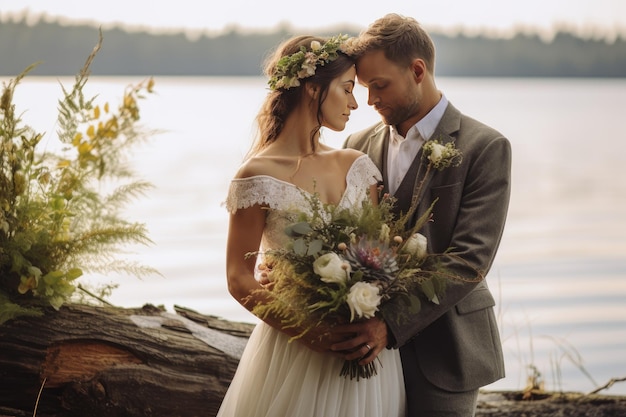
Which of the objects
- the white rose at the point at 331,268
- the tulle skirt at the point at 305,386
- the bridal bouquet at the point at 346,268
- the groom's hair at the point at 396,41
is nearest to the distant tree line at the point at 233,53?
the groom's hair at the point at 396,41

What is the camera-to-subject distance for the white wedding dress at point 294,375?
2.87 m

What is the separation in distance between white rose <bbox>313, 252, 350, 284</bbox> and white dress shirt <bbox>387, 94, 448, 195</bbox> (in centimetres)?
68

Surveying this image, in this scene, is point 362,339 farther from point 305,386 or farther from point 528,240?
point 528,240

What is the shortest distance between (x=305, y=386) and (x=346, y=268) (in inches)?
20.2

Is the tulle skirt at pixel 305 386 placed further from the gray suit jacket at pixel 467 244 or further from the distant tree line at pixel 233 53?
the distant tree line at pixel 233 53

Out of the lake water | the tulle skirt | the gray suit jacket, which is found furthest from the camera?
the lake water

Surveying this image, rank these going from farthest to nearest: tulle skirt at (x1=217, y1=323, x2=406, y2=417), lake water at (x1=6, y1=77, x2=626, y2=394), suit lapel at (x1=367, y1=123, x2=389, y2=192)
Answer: lake water at (x1=6, y1=77, x2=626, y2=394) < suit lapel at (x1=367, y1=123, x2=389, y2=192) < tulle skirt at (x1=217, y1=323, x2=406, y2=417)

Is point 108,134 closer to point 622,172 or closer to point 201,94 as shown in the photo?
point 622,172

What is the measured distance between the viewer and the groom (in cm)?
294

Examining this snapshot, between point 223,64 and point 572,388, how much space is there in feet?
23.3

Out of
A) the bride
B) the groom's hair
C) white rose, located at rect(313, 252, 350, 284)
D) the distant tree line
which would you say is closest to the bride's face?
the bride

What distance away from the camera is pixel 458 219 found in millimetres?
3051

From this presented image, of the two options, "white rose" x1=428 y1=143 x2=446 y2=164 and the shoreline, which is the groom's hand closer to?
"white rose" x1=428 y1=143 x2=446 y2=164

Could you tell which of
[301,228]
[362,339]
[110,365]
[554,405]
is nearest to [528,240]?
[554,405]
